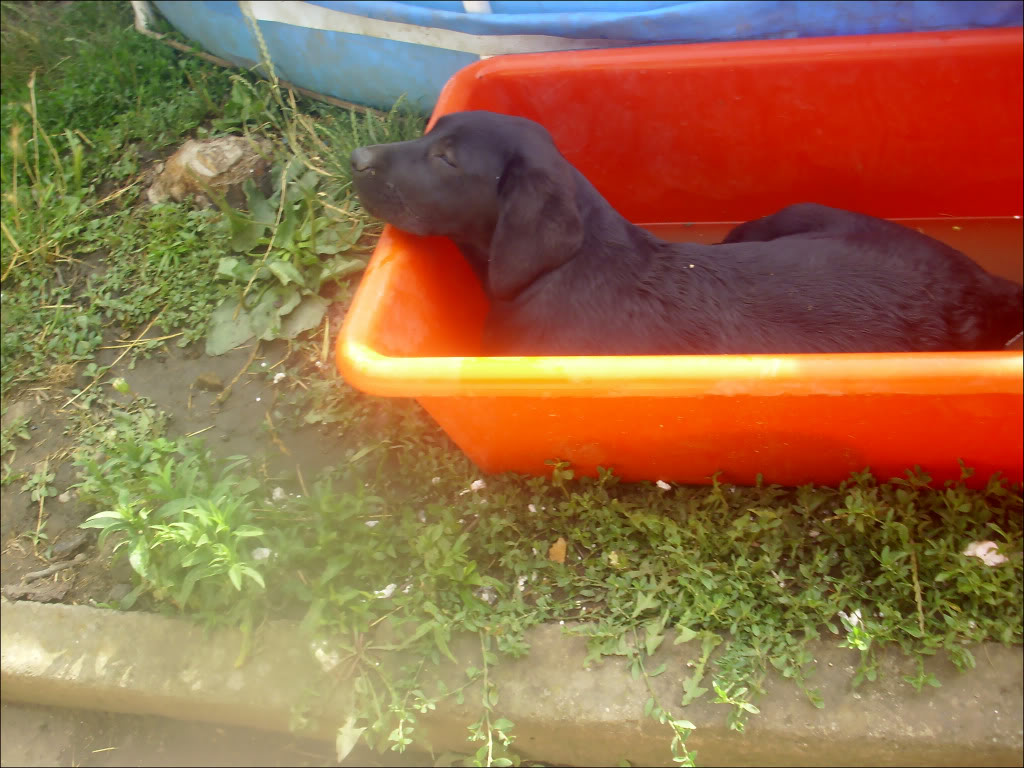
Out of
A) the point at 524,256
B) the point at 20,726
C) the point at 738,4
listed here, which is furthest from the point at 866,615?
the point at 20,726

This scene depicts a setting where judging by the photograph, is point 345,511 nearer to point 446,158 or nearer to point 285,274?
point 285,274

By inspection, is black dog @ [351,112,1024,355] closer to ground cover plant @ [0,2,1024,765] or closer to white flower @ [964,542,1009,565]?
ground cover plant @ [0,2,1024,765]

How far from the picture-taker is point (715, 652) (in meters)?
2.06

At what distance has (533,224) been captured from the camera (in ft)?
7.04

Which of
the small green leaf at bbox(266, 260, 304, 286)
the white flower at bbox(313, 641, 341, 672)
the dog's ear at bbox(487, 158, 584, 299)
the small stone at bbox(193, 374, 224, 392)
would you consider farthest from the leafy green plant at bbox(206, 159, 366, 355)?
the white flower at bbox(313, 641, 341, 672)

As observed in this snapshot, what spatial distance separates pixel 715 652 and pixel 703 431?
22.4 inches

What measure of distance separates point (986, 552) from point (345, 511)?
68.3 inches

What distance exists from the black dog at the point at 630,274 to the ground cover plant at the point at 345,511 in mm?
418

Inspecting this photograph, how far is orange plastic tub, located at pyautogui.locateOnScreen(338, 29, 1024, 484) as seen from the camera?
176 cm

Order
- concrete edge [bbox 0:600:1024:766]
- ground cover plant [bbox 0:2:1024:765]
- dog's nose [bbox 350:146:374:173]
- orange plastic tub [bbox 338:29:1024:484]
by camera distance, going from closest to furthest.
A: orange plastic tub [bbox 338:29:1024:484] → concrete edge [bbox 0:600:1024:766] → ground cover plant [bbox 0:2:1024:765] → dog's nose [bbox 350:146:374:173]

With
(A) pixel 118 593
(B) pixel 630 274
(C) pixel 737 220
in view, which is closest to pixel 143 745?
(A) pixel 118 593

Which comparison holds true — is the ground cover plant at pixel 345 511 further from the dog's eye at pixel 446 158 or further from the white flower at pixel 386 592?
the dog's eye at pixel 446 158

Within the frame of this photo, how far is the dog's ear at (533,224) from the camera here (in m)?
2.15

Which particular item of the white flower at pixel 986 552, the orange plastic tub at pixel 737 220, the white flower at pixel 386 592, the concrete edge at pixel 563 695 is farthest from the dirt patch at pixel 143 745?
the white flower at pixel 986 552
